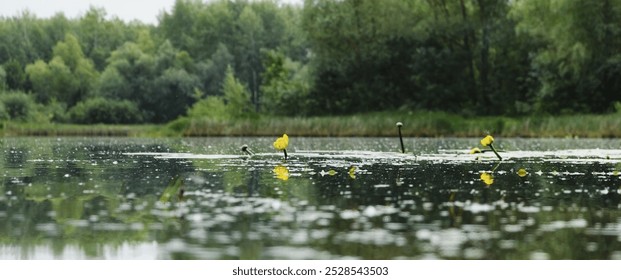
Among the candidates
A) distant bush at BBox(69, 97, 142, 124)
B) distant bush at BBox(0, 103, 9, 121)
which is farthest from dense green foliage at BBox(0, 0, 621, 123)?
distant bush at BBox(0, 103, 9, 121)

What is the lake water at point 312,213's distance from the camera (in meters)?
8.70

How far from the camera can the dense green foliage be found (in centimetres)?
5347

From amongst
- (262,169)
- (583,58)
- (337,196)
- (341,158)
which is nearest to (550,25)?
(583,58)

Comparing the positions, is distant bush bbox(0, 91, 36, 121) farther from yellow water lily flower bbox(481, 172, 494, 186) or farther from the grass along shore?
yellow water lily flower bbox(481, 172, 494, 186)

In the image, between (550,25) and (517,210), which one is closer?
(517,210)

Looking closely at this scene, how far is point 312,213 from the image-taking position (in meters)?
11.2

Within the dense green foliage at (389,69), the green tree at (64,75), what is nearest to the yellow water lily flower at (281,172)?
the dense green foliage at (389,69)

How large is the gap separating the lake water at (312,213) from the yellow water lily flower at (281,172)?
4cm

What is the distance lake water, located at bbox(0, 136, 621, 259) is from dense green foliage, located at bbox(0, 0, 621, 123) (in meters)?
33.2

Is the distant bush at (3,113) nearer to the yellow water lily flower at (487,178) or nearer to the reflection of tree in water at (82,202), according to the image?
the reflection of tree in water at (82,202)

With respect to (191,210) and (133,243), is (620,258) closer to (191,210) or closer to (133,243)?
(133,243)

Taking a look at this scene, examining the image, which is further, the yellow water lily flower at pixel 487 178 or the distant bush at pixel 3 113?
the distant bush at pixel 3 113

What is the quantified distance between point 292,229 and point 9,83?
249ft

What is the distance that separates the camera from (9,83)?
81.4m
